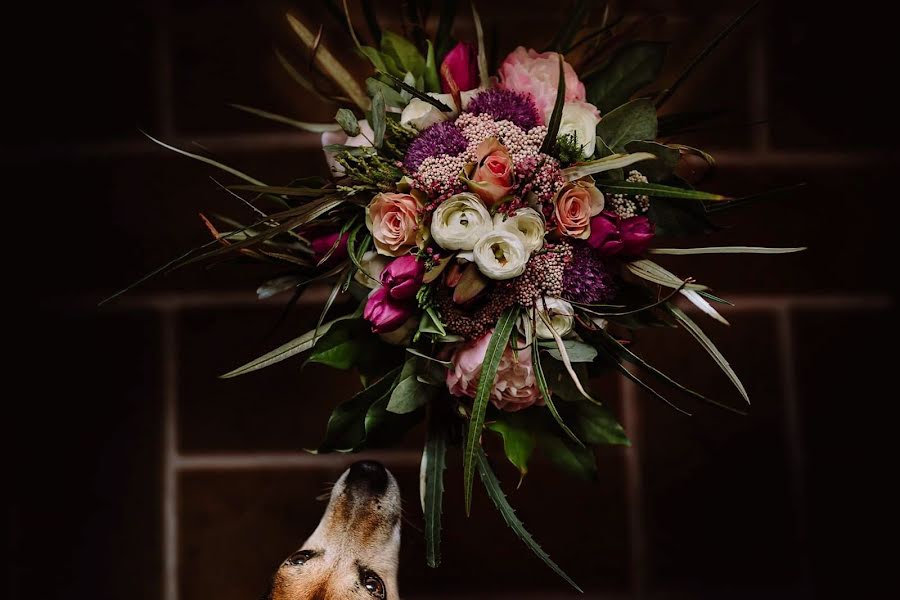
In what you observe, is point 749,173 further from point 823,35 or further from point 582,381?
point 582,381

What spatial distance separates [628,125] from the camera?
0.78 metres

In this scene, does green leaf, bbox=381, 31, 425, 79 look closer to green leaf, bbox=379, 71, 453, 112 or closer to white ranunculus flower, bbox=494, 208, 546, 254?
green leaf, bbox=379, 71, 453, 112

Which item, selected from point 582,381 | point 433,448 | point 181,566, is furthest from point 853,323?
point 181,566

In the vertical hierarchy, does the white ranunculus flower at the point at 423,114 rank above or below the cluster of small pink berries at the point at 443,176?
above

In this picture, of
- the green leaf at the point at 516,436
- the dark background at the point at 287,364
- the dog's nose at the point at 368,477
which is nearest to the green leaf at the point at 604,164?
the green leaf at the point at 516,436

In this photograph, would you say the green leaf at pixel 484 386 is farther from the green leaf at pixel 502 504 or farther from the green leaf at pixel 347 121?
the green leaf at pixel 347 121

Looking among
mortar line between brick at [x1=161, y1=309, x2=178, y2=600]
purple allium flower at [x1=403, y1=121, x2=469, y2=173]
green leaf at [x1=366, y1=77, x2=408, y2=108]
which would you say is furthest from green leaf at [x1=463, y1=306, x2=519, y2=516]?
mortar line between brick at [x1=161, y1=309, x2=178, y2=600]

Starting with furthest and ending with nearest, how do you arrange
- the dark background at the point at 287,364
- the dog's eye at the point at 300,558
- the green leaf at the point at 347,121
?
the dark background at the point at 287,364
the dog's eye at the point at 300,558
the green leaf at the point at 347,121

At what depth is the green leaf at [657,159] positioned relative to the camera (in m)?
0.77

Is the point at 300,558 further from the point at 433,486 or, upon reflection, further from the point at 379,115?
the point at 379,115

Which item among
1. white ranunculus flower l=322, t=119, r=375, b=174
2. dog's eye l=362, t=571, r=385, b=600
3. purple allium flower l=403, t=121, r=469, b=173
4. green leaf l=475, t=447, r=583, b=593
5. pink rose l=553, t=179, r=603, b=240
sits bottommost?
dog's eye l=362, t=571, r=385, b=600

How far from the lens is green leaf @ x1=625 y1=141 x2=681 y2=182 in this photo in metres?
0.77

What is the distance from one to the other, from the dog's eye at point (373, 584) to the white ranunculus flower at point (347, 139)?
540 millimetres

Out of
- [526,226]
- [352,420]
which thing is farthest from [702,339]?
[352,420]
